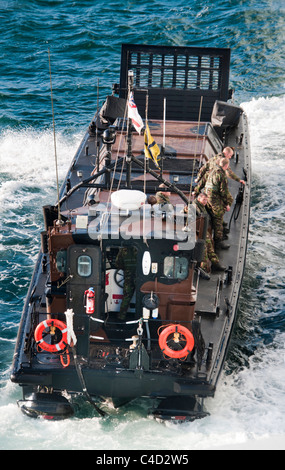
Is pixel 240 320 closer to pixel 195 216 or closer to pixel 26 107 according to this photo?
pixel 195 216

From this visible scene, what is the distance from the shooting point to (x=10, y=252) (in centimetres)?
1491

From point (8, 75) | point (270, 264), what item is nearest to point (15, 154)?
point (8, 75)

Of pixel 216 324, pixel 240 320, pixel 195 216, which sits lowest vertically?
pixel 240 320

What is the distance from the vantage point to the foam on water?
10094 millimetres

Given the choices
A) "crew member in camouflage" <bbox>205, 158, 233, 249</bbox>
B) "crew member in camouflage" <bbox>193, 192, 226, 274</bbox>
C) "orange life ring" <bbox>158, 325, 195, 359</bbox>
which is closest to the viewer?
"orange life ring" <bbox>158, 325, 195, 359</bbox>

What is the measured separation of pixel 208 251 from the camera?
1151 centimetres

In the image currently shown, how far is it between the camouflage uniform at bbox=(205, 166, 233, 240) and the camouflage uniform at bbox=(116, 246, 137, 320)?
6.81ft

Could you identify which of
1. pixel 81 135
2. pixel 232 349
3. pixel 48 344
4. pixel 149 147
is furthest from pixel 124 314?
pixel 81 135

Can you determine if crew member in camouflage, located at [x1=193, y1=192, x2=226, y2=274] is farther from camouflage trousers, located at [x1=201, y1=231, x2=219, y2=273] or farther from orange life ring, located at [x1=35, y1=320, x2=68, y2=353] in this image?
orange life ring, located at [x1=35, y1=320, x2=68, y2=353]

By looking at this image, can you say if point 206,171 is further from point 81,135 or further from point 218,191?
point 81,135

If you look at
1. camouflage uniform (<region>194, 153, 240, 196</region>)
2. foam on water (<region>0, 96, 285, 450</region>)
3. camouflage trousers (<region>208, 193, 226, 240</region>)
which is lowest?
foam on water (<region>0, 96, 285, 450</region>)

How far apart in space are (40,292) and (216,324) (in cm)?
264

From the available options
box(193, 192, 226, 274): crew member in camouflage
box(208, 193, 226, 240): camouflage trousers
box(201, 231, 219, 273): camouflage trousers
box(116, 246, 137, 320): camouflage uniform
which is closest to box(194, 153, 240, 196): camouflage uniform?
box(208, 193, 226, 240): camouflage trousers

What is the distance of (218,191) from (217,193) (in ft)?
0.15
